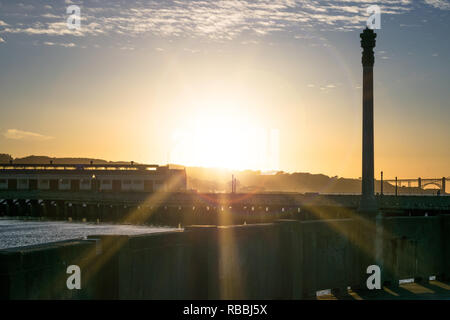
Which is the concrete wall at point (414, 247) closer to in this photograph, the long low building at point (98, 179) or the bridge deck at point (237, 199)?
the bridge deck at point (237, 199)

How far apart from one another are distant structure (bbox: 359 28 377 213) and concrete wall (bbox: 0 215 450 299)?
611cm

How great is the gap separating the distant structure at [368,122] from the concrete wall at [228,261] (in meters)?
6.11

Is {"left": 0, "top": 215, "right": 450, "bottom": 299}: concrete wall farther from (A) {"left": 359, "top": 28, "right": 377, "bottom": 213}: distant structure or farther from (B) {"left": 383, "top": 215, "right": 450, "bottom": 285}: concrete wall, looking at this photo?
(A) {"left": 359, "top": 28, "right": 377, "bottom": 213}: distant structure

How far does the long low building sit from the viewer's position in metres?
115

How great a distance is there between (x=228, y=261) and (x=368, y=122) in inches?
548

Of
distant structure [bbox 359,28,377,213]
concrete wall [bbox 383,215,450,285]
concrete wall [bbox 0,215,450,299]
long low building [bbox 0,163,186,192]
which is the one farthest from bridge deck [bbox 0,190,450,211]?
concrete wall [bbox 0,215,450,299]

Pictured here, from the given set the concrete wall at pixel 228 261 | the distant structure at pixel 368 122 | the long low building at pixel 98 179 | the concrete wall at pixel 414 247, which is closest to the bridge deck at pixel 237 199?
the long low building at pixel 98 179

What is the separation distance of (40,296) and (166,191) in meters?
107

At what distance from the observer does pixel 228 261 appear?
1041 centimetres

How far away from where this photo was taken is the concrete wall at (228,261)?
768 cm

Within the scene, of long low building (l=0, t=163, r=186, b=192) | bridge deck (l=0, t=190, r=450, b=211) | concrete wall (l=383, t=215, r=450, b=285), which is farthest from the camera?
long low building (l=0, t=163, r=186, b=192)

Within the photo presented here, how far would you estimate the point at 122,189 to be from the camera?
387ft
